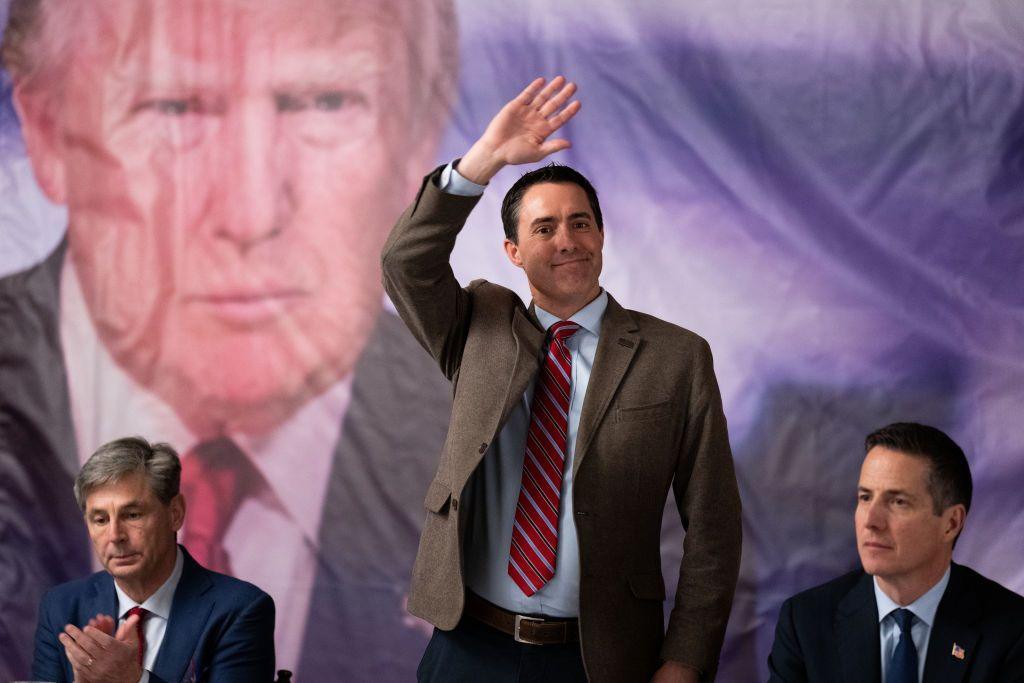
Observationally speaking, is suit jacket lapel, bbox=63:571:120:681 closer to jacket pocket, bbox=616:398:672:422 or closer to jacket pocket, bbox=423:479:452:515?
jacket pocket, bbox=423:479:452:515

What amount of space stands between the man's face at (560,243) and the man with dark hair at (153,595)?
38.5 inches

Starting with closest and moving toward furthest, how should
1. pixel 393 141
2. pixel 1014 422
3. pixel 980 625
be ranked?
pixel 980 625
pixel 1014 422
pixel 393 141

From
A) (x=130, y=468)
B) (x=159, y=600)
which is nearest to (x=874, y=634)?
(x=159, y=600)

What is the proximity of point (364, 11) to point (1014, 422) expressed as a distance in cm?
219

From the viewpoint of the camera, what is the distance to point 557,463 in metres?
2.29

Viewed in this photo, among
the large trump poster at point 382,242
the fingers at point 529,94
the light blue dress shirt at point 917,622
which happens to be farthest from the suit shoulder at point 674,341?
the large trump poster at point 382,242

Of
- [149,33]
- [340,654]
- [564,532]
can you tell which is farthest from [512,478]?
[149,33]

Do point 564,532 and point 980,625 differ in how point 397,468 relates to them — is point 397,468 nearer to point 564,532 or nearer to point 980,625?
point 564,532

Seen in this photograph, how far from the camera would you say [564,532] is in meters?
2.28

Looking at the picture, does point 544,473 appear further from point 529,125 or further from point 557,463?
point 529,125

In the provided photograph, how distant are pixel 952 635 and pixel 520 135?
3.99 feet

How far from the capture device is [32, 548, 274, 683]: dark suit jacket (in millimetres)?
2588

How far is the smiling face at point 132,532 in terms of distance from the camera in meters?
2.64

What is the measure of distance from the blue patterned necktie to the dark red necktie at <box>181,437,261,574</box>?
203 centimetres
